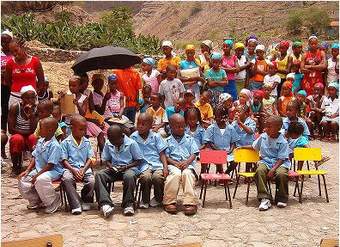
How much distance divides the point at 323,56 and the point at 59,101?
600cm

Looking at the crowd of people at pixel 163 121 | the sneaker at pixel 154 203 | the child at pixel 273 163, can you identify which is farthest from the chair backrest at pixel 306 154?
the sneaker at pixel 154 203

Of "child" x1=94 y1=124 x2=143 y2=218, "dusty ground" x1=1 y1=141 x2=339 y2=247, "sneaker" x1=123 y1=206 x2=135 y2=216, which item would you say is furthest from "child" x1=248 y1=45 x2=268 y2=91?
"sneaker" x1=123 y1=206 x2=135 y2=216

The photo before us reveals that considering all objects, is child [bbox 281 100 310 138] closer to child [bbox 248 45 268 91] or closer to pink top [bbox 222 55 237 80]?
pink top [bbox 222 55 237 80]

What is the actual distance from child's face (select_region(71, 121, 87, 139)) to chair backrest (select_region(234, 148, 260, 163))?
2.08 metres

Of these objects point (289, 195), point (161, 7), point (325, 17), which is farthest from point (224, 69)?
point (161, 7)

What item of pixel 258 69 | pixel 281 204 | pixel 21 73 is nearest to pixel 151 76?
pixel 258 69

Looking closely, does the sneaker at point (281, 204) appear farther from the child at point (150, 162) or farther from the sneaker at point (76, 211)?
the sneaker at point (76, 211)

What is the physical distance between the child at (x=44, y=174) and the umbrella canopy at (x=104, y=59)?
1.94 metres

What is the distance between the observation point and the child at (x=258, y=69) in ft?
34.5

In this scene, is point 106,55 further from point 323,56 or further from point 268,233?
point 323,56

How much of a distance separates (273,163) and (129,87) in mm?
3100

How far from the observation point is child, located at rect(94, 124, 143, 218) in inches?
243

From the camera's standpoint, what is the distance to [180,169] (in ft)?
21.7

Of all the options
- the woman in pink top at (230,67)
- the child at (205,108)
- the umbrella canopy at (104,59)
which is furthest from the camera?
the woman in pink top at (230,67)
